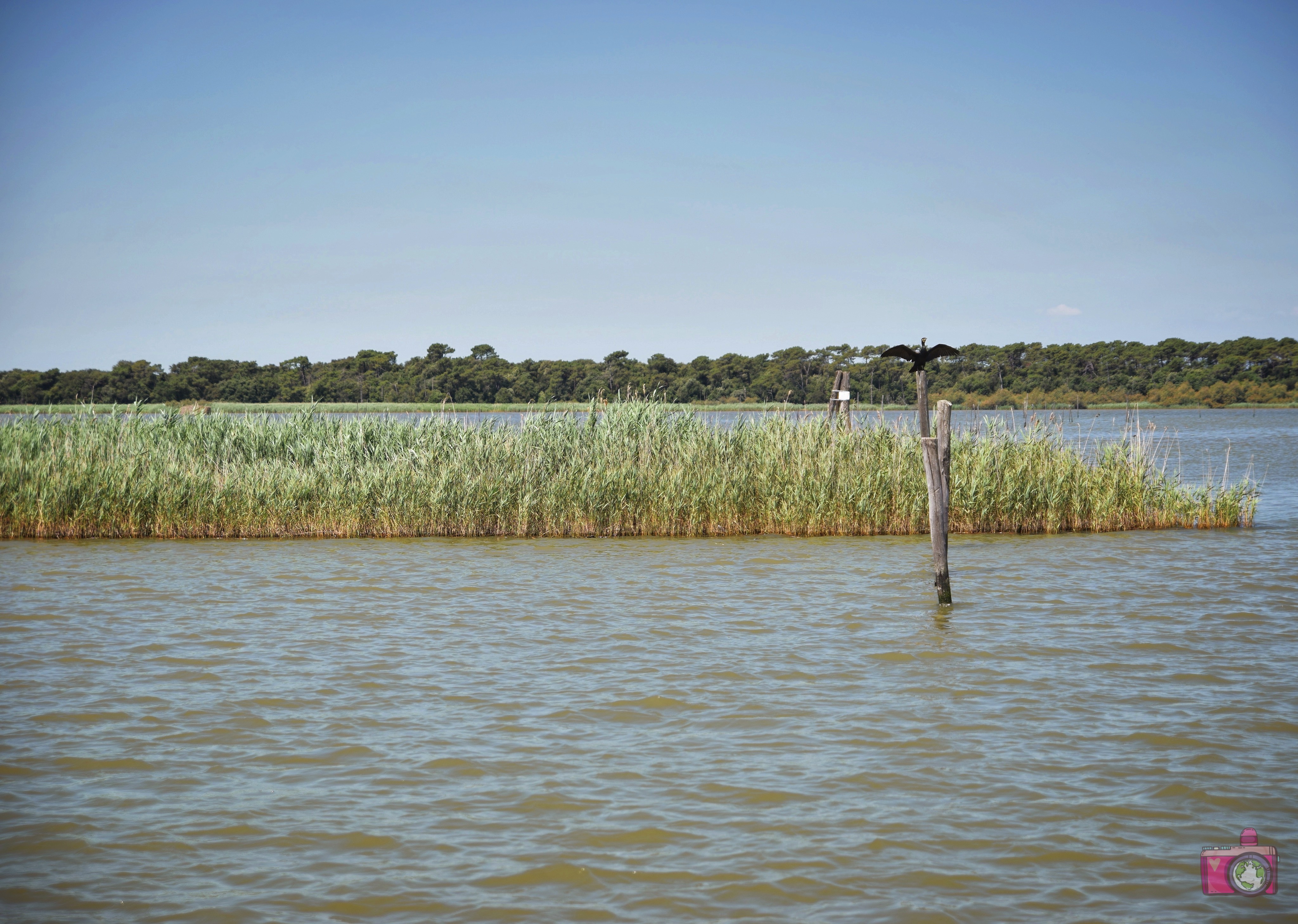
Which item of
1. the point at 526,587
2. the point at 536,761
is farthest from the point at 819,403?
the point at 536,761

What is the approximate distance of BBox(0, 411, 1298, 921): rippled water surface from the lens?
4301mm

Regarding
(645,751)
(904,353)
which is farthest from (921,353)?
(645,751)

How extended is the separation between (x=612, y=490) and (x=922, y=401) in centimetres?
657

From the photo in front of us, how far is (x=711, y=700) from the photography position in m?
6.96

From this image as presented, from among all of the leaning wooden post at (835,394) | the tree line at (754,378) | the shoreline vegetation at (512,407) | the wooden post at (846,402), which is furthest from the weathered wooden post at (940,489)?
the tree line at (754,378)

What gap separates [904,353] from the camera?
10.6 metres

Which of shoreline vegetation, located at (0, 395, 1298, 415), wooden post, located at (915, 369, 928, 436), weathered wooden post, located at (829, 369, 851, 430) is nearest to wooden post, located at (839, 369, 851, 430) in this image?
weathered wooden post, located at (829, 369, 851, 430)

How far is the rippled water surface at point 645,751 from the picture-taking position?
430 cm

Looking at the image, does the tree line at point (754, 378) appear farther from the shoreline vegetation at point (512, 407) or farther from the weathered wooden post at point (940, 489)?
the weathered wooden post at point (940, 489)

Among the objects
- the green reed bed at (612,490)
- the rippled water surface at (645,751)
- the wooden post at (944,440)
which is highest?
the wooden post at (944,440)

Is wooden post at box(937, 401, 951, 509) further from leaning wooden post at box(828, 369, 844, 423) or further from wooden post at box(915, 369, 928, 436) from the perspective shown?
leaning wooden post at box(828, 369, 844, 423)

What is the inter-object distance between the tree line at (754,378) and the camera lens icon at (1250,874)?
65938mm

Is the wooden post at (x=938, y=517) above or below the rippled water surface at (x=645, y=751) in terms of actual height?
above

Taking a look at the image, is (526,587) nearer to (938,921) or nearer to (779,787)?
(779,787)
